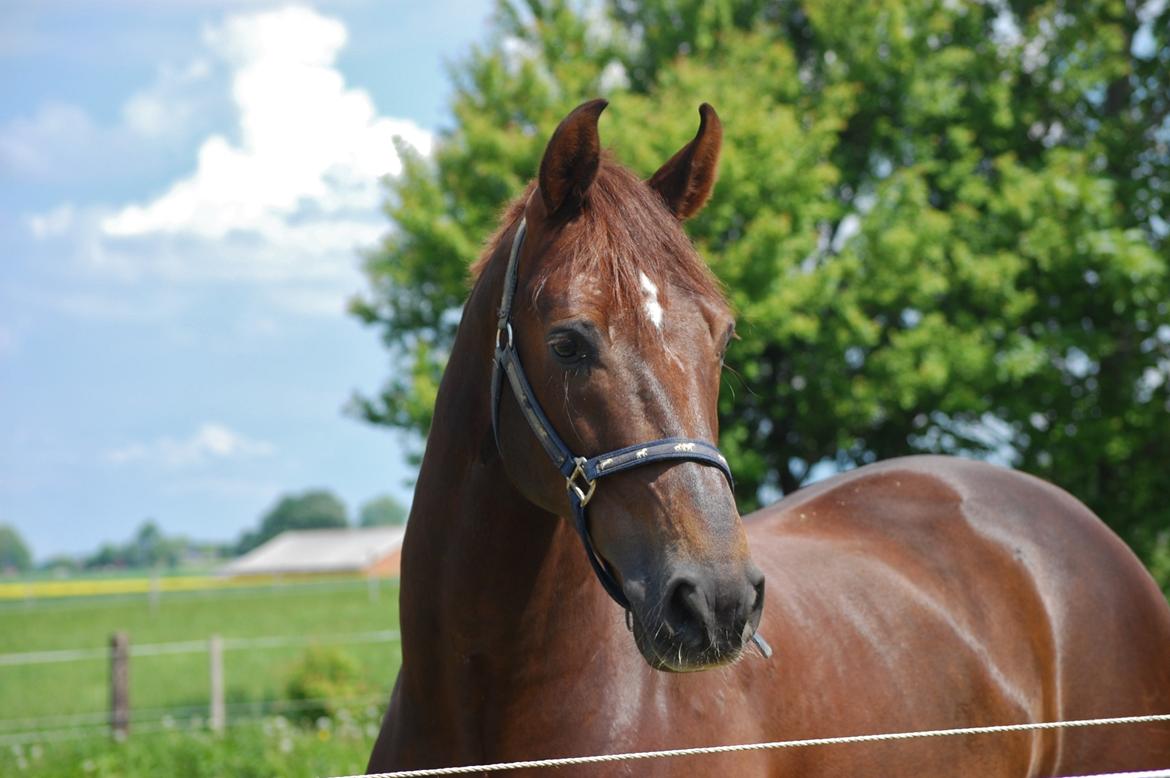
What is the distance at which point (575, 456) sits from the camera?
2.30m

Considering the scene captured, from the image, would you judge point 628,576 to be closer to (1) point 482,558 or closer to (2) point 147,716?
(1) point 482,558

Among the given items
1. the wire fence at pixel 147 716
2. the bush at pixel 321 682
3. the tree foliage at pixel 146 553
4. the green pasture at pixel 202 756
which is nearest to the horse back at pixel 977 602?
the green pasture at pixel 202 756

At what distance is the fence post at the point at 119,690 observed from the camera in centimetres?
1052

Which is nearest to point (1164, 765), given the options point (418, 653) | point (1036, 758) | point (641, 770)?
point (1036, 758)

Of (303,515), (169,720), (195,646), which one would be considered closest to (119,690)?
(169,720)

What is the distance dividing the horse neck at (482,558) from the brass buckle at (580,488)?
0.37 m

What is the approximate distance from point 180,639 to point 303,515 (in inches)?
4244

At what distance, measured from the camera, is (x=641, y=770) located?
7.94 feet

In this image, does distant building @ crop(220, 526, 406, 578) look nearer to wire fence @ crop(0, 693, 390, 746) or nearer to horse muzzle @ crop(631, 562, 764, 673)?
wire fence @ crop(0, 693, 390, 746)

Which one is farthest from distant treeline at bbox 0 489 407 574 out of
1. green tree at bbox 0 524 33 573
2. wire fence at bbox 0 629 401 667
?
wire fence at bbox 0 629 401 667

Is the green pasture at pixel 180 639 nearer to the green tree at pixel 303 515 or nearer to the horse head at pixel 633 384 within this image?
the horse head at pixel 633 384

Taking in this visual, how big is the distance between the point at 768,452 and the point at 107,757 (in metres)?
9.99

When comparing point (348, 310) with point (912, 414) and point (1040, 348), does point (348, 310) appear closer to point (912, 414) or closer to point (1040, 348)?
point (912, 414)

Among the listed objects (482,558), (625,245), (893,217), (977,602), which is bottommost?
(977,602)
